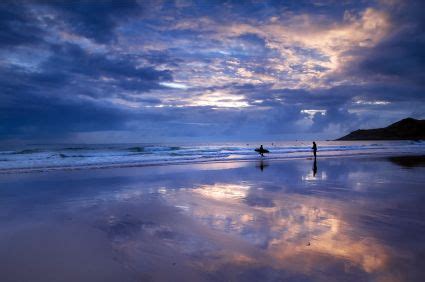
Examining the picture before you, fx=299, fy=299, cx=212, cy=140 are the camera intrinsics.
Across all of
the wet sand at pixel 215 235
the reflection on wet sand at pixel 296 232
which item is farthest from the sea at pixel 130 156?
the reflection on wet sand at pixel 296 232

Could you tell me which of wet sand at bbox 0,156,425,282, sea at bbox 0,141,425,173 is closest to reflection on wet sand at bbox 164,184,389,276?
wet sand at bbox 0,156,425,282

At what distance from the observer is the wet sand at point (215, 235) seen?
4.41 metres

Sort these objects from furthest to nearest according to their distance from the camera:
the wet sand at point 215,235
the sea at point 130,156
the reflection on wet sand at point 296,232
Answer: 1. the sea at point 130,156
2. the reflection on wet sand at point 296,232
3. the wet sand at point 215,235

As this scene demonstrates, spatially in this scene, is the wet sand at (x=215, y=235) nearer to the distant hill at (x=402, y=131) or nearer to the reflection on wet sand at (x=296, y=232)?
the reflection on wet sand at (x=296, y=232)

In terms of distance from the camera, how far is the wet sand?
441 cm

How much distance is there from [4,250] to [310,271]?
5.33m

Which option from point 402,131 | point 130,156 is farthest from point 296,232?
point 402,131

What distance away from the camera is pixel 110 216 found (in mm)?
7922

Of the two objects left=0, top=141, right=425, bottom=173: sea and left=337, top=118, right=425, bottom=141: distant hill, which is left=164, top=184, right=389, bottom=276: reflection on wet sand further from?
left=337, top=118, right=425, bottom=141: distant hill

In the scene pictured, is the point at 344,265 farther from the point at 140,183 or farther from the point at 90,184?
the point at 90,184

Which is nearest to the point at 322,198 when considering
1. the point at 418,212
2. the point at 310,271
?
the point at 418,212

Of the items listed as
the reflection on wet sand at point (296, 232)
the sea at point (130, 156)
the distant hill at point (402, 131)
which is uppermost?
the distant hill at point (402, 131)

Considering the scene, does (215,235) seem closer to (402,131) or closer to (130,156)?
(130,156)

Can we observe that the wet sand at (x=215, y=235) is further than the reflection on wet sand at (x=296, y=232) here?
No
